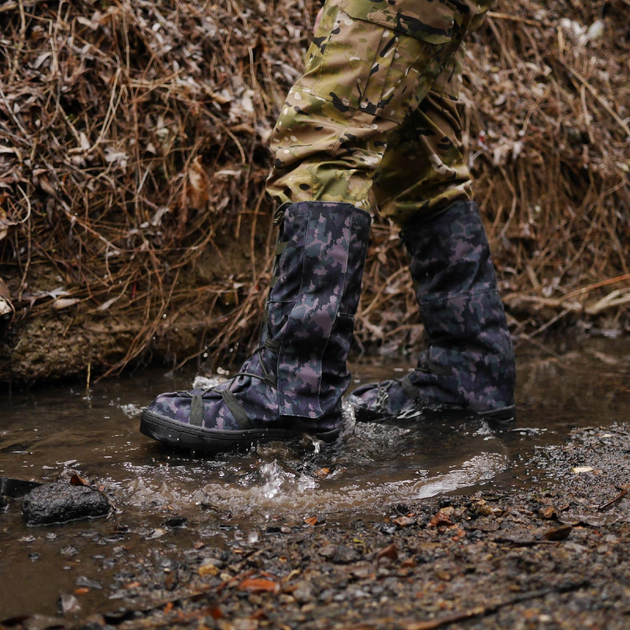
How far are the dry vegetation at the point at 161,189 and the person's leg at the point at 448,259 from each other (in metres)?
1.16

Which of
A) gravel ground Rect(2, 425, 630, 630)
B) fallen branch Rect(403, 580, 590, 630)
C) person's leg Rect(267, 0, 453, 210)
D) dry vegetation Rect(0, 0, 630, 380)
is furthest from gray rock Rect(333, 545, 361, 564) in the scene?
dry vegetation Rect(0, 0, 630, 380)

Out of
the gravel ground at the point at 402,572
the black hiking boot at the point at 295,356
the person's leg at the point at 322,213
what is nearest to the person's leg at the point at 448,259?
the person's leg at the point at 322,213

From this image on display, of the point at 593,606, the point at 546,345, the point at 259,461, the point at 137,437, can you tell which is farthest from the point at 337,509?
the point at 546,345

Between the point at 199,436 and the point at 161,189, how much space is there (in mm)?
1573

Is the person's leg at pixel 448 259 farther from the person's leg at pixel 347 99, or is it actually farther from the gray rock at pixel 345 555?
the gray rock at pixel 345 555

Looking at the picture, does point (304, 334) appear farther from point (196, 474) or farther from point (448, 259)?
point (448, 259)

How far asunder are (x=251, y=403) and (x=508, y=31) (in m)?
4.11

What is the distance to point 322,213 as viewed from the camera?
5.50ft

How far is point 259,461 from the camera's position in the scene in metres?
1.67

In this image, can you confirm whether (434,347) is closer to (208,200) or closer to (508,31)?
(208,200)

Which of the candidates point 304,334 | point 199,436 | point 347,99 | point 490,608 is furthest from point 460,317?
point 490,608

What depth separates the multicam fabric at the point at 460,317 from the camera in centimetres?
206

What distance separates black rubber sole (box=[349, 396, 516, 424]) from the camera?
2.09 meters

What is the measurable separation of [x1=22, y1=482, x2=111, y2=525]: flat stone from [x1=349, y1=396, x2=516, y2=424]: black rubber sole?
1.00 metres
